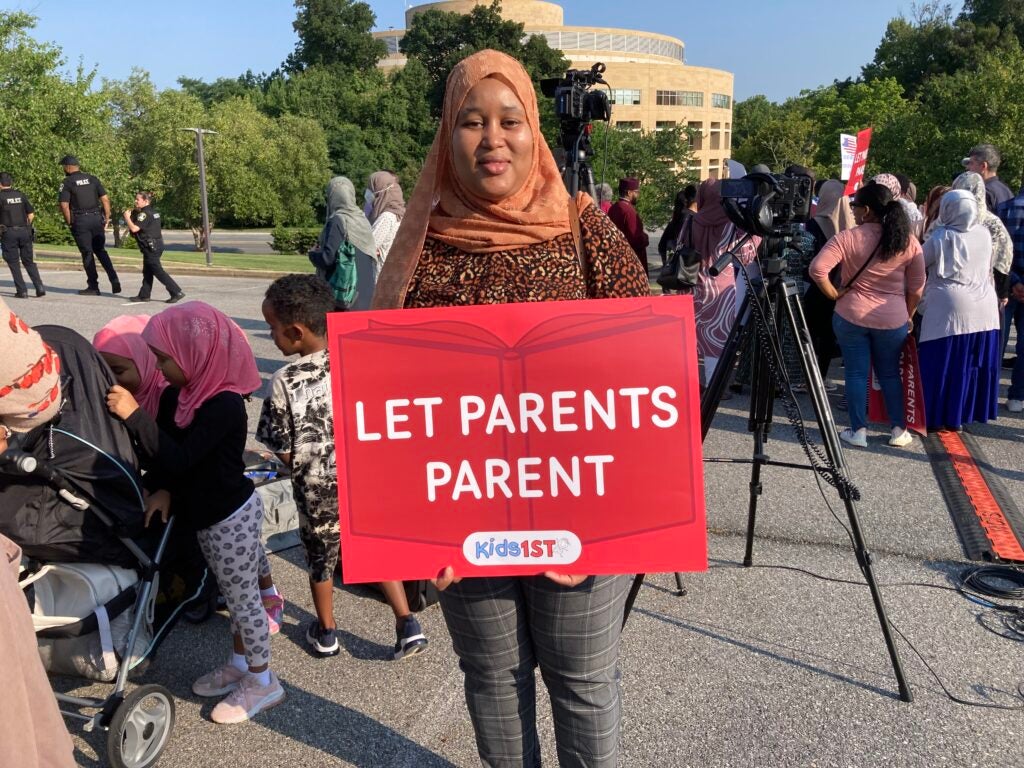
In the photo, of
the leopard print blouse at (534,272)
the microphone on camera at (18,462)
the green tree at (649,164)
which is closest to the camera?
the leopard print blouse at (534,272)

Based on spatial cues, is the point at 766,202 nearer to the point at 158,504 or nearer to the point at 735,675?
the point at 735,675

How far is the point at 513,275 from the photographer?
183 cm

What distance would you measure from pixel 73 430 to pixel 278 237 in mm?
26030

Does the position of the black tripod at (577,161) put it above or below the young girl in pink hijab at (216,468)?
above

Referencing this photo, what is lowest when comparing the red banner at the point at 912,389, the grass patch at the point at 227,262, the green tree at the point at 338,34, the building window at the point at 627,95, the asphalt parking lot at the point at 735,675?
the asphalt parking lot at the point at 735,675

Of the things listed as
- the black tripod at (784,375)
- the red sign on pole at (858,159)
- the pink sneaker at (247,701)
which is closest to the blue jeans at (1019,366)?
the red sign on pole at (858,159)

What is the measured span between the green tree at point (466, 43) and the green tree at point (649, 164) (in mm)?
25000

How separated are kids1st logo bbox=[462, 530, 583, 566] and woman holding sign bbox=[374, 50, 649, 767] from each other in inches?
2.0

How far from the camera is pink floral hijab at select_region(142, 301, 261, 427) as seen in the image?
2.76m

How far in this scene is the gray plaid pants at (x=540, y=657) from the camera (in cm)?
188

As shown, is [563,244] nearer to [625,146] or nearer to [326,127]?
[625,146]

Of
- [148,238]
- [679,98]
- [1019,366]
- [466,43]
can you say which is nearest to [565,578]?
[1019,366]

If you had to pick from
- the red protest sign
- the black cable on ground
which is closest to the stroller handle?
the red protest sign

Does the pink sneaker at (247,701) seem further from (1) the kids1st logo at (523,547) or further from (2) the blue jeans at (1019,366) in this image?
(2) the blue jeans at (1019,366)
